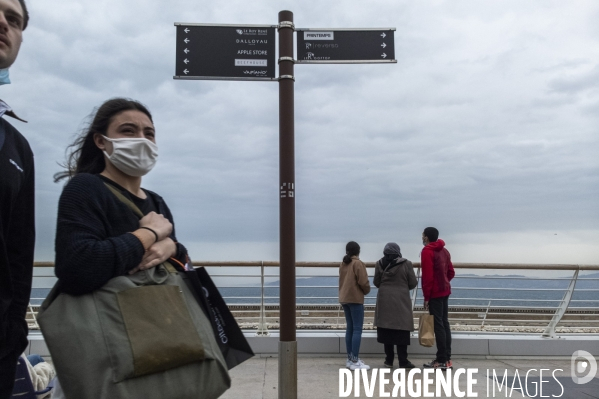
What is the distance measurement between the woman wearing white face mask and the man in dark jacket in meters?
0.10

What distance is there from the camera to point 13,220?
1559 millimetres

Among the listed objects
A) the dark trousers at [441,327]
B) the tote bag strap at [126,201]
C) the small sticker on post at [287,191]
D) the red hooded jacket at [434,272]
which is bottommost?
the dark trousers at [441,327]

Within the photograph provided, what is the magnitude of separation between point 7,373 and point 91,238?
1.44 ft

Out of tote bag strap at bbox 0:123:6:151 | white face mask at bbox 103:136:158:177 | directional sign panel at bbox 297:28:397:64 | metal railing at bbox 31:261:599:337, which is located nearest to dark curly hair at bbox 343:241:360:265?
metal railing at bbox 31:261:599:337

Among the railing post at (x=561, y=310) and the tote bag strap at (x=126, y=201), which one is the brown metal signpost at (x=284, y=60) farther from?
the railing post at (x=561, y=310)

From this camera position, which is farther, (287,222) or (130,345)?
(287,222)

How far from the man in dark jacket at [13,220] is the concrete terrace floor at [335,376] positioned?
14.0ft

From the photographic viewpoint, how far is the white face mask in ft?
6.37

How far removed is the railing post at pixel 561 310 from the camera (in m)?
8.05

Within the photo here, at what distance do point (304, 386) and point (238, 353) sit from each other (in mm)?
4383

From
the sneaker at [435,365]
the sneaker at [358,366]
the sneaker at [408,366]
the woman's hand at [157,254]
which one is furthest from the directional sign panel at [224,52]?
the sneaker at [435,365]

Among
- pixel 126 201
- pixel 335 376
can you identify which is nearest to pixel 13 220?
pixel 126 201

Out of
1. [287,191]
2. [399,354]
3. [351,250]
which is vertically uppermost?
[287,191]

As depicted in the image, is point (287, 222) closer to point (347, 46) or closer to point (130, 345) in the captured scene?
point (347, 46)
